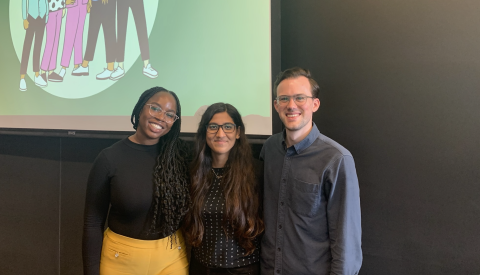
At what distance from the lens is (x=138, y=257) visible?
45.8 inches

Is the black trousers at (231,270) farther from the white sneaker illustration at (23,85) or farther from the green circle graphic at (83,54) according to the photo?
the white sneaker illustration at (23,85)

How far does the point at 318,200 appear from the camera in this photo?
1.01 m

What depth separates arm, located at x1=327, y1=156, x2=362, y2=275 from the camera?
941mm

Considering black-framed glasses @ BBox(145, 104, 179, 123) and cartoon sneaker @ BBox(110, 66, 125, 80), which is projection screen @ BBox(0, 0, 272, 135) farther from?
black-framed glasses @ BBox(145, 104, 179, 123)

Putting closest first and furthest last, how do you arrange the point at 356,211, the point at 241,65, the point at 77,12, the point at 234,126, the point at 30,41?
the point at 356,211
the point at 234,126
the point at 241,65
the point at 77,12
the point at 30,41

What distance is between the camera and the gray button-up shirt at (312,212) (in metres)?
0.95

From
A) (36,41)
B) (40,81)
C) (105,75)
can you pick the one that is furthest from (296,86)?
(36,41)

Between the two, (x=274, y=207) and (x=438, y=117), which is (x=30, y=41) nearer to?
(x=274, y=207)

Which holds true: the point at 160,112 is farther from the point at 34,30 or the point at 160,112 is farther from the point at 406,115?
the point at 34,30

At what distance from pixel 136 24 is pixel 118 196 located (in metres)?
1.17

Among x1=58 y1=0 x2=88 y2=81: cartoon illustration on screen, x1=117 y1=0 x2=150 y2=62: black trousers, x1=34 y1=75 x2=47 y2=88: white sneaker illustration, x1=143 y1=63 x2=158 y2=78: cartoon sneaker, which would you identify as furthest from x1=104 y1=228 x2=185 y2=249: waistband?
x1=34 y1=75 x2=47 y2=88: white sneaker illustration

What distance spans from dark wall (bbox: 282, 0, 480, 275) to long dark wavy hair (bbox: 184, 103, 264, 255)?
0.46 m

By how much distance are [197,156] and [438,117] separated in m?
1.10

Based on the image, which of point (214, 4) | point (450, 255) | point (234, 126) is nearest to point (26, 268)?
point (234, 126)
